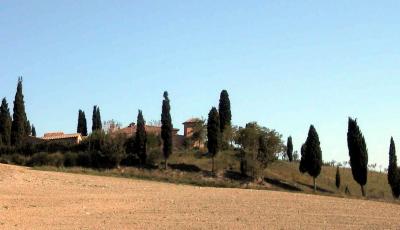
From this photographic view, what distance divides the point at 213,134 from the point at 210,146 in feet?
5.73

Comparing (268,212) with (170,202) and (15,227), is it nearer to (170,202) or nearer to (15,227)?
(170,202)

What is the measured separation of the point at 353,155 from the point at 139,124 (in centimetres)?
2560

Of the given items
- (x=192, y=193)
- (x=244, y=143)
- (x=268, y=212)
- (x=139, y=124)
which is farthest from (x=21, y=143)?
(x=268, y=212)

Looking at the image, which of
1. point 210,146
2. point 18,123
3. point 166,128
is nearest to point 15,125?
point 18,123

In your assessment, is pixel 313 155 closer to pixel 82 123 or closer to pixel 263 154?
pixel 263 154

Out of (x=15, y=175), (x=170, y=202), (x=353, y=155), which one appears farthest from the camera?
(x=353, y=155)

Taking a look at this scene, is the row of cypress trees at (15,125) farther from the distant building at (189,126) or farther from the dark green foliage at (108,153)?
the distant building at (189,126)

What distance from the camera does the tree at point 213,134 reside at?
220ft

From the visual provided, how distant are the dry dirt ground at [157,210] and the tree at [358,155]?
24.6 metres

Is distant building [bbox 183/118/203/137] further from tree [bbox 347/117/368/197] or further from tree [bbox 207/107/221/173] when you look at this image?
tree [bbox 347/117/368/197]

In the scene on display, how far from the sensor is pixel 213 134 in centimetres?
6800

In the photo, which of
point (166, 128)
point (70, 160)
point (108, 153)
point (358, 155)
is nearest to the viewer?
point (358, 155)

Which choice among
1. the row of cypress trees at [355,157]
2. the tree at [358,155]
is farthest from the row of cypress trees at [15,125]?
the tree at [358,155]

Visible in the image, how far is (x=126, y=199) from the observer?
113 feet
